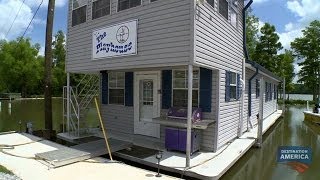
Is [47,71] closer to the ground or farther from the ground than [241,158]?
farther from the ground

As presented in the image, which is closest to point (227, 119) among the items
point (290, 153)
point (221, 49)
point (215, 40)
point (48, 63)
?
point (221, 49)

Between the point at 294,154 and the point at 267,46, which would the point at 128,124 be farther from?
the point at 267,46

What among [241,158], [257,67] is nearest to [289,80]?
[257,67]

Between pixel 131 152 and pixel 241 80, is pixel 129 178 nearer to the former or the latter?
pixel 131 152

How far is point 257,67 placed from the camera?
13773 millimetres

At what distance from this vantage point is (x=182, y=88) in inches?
405

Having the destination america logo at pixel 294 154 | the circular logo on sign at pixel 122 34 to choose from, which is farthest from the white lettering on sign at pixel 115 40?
the destination america logo at pixel 294 154

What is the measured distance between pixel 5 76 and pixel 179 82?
167 feet

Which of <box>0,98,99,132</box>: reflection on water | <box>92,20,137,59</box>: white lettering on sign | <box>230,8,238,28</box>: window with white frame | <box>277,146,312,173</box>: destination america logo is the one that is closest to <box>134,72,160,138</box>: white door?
<box>92,20,137,59</box>: white lettering on sign

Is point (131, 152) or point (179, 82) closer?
point (131, 152)

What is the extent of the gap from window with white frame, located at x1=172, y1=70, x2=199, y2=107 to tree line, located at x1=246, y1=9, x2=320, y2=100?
33.8m

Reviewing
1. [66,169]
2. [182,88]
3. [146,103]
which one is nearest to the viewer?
[66,169]

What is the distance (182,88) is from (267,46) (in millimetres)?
36724

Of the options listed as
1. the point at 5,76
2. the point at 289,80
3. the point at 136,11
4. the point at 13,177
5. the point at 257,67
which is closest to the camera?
the point at 13,177
